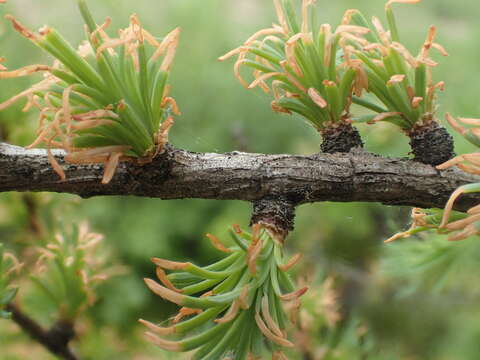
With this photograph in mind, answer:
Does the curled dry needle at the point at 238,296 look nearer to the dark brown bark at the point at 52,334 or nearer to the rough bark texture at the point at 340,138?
the rough bark texture at the point at 340,138

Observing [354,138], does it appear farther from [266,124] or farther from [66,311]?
[266,124]

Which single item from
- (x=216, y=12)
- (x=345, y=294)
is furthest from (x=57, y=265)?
(x=216, y=12)

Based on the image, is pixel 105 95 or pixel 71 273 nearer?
pixel 105 95

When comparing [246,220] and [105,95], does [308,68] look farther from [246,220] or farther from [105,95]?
[246,220]

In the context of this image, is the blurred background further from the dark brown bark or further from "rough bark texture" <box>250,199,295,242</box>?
"rough bark texture" <box>250,199,295,242</box>

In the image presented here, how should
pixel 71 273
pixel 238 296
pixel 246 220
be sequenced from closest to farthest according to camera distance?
pixel 238 296
pixel 71 273
pixel 246 220

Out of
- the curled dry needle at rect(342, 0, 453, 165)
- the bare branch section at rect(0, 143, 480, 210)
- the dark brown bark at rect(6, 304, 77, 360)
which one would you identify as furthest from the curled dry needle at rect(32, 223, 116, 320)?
the curled dry needle at rect(342, 0, 453, 165)

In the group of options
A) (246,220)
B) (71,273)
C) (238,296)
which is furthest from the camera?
(246,220)

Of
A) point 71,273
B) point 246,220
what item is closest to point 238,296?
point 71,273
